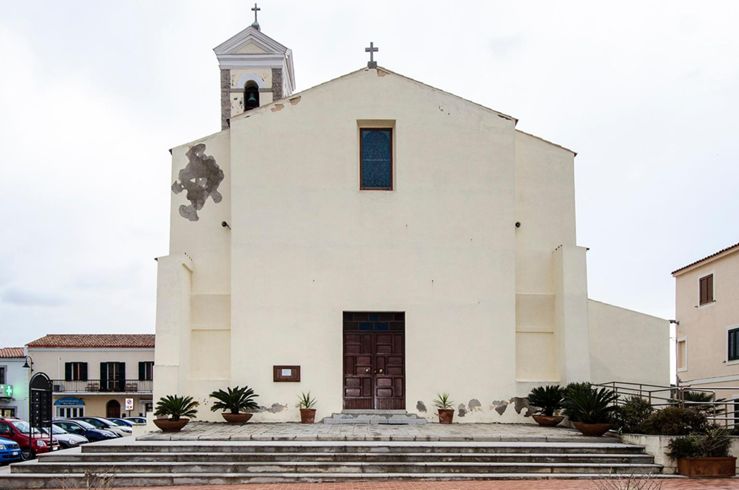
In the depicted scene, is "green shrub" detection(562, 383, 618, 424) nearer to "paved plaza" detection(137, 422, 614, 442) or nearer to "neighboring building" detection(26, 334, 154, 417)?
"paved plaza" detection(137, 422, 614, 442)

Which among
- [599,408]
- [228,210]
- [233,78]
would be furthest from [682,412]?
[233,78]

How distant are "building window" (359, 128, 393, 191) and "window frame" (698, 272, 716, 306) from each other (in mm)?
16316

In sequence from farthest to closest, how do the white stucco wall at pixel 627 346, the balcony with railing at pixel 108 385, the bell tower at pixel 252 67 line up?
1. the balcony with railing at pixel 108 385
2. the bell tower at pixel 252 67
3. the white stucco wall at pixel 627 346

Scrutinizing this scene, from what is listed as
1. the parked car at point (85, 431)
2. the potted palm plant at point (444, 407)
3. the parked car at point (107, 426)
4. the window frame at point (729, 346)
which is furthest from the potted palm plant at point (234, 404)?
the window frame at point (729, 346)

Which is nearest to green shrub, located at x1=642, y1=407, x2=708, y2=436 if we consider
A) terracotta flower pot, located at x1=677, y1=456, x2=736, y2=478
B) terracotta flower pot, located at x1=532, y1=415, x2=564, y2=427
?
terracotta flower pot, located at x1=677, y1=456, x2=736, y2=478

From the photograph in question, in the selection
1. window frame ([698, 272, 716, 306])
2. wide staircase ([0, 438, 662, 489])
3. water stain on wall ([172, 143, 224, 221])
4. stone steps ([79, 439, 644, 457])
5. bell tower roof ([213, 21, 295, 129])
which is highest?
bell tower roof ([213, 21, 295, 129])

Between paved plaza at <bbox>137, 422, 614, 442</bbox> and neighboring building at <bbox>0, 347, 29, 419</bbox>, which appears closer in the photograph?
paved plaza at <bbox>137, 422, 614, 442</bbox>

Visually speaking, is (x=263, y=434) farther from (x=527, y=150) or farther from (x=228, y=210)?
(x=527, y=150)

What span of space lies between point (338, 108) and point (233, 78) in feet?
52.1

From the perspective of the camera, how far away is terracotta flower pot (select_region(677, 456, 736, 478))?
14.7 m

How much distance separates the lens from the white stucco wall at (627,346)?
22.1 m

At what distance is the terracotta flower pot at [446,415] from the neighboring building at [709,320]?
39.8 feet

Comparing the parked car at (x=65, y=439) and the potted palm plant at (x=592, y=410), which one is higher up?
the potted palm plant at (x=592, y=410)

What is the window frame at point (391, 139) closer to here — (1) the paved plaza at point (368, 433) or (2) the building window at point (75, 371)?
(1) the paved plaza at point (368, 433)
